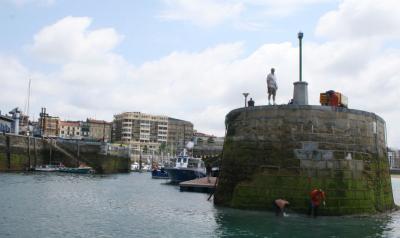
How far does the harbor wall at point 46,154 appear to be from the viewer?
78.2m

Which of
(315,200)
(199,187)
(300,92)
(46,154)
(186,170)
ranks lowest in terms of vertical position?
(199,187)

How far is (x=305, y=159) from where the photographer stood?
81.8ft

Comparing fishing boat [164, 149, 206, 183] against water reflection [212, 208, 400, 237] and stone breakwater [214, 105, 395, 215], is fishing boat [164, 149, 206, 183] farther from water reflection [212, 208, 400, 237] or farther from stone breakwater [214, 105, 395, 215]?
water reflection [212, 208, 400, 237]

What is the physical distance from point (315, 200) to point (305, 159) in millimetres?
2221

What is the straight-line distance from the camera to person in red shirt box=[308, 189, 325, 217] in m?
23.8

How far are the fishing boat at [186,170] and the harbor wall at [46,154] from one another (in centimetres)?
2763

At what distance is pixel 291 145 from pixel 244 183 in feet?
10.6

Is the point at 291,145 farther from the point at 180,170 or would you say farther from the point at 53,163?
the point at 53,163

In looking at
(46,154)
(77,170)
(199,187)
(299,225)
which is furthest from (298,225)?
(46,154)

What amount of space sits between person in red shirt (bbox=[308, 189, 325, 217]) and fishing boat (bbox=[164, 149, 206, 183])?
43.2 metres

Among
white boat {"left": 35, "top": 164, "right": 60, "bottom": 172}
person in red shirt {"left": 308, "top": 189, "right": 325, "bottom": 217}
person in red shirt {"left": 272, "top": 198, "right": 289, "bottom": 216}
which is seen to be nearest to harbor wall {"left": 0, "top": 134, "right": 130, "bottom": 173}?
white boat {"left": 35, "top": 164, "right": 60, "bottom": 172}

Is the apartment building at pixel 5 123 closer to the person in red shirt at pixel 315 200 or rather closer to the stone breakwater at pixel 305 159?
the stone breakwater at pixel 305 159

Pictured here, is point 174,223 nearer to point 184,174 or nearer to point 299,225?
point 299,225

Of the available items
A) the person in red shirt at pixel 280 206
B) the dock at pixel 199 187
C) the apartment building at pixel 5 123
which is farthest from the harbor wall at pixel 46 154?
the person in red shirt at pixel 280 206
